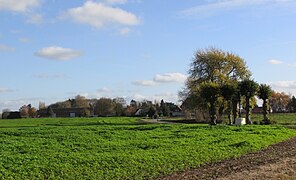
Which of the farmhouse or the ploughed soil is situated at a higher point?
the farmhouse

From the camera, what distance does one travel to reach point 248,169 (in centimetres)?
1620

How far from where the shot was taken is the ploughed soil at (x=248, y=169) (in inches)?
585

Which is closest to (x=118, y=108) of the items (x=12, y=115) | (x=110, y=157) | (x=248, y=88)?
(x=12, y=115)

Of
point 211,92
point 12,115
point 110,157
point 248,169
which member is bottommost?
point 248,169

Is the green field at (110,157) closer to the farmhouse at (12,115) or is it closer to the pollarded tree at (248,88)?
the pollarded tree at (248,88)

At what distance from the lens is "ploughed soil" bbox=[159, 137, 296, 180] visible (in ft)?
48.8

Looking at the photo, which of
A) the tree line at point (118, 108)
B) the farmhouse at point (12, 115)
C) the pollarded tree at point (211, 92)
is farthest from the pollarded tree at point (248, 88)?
the farmhouse at point (12, 115)

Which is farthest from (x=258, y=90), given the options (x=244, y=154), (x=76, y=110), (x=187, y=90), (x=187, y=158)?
(x=76, y=110)

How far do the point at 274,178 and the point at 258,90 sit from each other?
4176 centimetres

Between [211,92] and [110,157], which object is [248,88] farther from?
[110,157]

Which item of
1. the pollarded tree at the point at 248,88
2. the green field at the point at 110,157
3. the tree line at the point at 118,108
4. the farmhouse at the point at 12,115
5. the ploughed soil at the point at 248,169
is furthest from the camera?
the farmhouse at the point at 12,115

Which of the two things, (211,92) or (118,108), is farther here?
(118,108)

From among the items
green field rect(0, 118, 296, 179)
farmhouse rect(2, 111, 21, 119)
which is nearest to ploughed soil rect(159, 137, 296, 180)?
green field rect(0, 118, 296, 179)

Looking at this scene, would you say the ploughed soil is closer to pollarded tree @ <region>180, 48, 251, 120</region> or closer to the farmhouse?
pollarded tree @ <region>180, 48, 251, 120</region>
